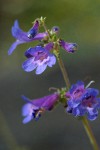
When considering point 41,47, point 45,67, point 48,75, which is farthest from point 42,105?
point 48,75

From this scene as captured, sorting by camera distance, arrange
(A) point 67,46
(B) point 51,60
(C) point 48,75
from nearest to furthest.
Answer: (B) point 51,60 < (A) point 67,46 < (C) point 48,75

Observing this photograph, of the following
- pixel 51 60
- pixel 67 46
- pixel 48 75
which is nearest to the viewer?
pixel 51 60

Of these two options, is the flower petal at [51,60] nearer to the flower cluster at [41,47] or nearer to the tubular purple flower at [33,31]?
the flower cluster at [41,47]

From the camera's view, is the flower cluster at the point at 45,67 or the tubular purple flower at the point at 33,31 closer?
the flower cluster at the point at 45,67

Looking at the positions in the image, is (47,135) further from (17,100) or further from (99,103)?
(99,103)

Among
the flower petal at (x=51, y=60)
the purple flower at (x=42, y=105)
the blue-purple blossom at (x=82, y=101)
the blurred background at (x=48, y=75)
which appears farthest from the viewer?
the blurred background at (x=48, y=75)

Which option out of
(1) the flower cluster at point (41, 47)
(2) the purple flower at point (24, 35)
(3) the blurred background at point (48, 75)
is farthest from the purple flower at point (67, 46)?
(3) the blurred background at point (48, 75)

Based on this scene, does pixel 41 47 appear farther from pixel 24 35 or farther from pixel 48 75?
pixel 48 75
